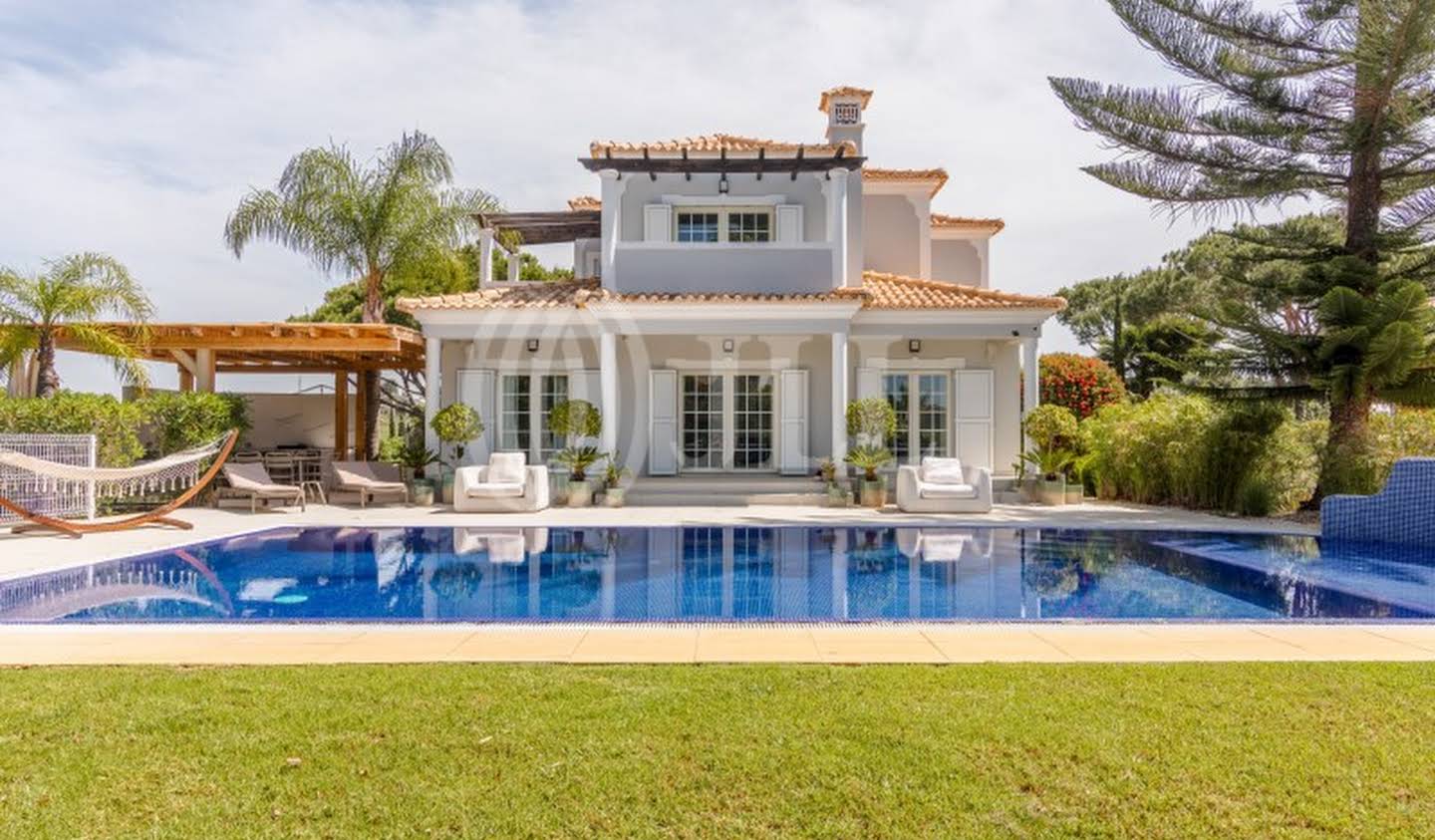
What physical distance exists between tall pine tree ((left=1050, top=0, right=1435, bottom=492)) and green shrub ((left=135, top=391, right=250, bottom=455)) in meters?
16.7

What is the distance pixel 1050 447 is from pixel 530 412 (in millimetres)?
10328

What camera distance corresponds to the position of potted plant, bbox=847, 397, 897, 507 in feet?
51.5

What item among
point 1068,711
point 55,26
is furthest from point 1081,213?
point 55,26

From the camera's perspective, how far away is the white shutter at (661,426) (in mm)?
17922

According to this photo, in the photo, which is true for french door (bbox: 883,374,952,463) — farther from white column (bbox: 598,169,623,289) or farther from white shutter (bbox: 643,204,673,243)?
white column (bbox: 598,169,623,289)

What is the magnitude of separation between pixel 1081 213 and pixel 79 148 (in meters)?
21.5

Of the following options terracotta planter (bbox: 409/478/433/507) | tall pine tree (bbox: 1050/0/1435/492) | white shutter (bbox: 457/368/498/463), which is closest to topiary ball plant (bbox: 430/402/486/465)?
terracotta planter (bbox: 409/478/433/507)

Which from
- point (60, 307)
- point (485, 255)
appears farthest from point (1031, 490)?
point (60, 307)

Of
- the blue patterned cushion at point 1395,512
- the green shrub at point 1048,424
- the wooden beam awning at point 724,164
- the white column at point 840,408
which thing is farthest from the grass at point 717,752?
the wooden beam awning at point 724,164

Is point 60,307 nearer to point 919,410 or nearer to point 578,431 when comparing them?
point 578,431

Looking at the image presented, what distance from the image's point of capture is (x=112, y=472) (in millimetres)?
11625

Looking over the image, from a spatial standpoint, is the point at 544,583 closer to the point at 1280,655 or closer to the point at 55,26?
the point at 1280,655

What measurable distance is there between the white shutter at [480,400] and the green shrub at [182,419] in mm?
4233

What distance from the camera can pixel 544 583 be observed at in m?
8.71
